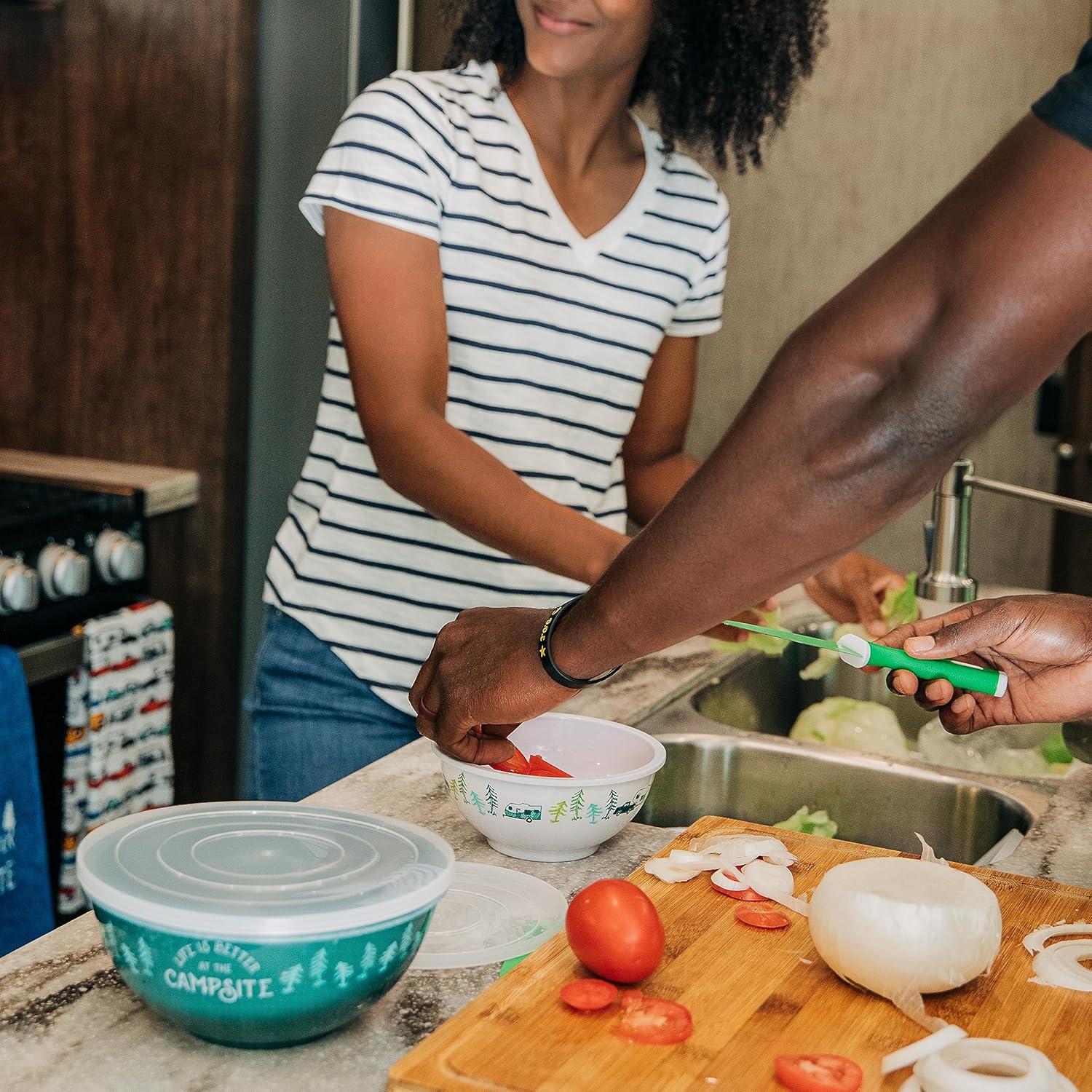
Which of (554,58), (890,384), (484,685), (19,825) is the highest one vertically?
(554,58)

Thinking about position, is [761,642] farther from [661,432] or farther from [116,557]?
[116,557]

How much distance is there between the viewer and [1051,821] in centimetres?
129

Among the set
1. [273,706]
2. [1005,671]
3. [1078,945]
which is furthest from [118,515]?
[1078,945]

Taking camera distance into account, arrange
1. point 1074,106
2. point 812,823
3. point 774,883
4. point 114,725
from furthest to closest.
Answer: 1. point 114,725
2. point 812,823
3. point 774,883
4. point 1074,106

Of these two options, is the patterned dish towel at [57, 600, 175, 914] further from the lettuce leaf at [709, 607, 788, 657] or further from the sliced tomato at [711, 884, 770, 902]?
the sliced tomato at [711, 884, 770, 902]

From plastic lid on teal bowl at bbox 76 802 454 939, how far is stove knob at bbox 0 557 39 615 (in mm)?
1280

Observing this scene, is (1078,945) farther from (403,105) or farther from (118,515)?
(118,515)

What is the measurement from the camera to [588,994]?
32.5 inches

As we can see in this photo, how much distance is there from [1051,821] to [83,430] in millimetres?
2031

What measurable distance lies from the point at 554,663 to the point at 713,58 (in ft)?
3.81

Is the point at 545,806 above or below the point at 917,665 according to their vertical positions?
below

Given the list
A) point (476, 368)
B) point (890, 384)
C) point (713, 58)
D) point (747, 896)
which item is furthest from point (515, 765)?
point (713, 58)

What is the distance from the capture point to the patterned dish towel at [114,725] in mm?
2219

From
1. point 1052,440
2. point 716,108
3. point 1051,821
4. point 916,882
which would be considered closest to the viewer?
point 916,882
